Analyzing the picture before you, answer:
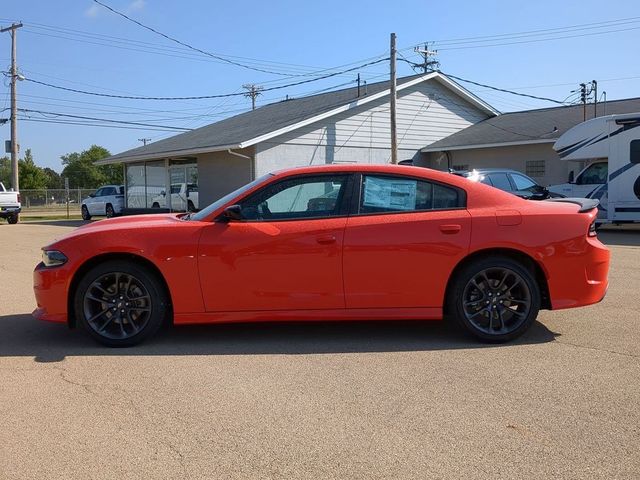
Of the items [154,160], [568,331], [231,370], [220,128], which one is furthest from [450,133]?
[231,370]

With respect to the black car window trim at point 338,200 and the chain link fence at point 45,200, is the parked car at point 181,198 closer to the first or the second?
the black car window trim at point 338,200

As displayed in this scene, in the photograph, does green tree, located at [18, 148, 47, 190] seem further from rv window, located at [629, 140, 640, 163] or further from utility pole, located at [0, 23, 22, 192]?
rv window, located at [629, 140, 640, 163]

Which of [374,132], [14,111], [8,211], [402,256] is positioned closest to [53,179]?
[14,111]

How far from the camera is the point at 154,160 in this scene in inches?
1139

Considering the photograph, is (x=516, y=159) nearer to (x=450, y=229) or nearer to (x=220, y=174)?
(x=220, y=174)

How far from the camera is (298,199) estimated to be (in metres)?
5.61

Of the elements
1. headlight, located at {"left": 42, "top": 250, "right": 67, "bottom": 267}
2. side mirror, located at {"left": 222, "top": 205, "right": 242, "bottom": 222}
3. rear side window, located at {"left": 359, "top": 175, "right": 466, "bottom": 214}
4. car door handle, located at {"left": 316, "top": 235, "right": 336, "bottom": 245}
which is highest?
rear side window, located at {"left": 359, "top": 175, "right": 466, "bottom": 214}

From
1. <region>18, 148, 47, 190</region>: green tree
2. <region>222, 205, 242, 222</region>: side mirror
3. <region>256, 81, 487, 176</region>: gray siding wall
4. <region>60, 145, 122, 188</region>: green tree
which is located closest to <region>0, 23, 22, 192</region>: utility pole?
<region>256, 81, 487, 176</region>: gray siding wall

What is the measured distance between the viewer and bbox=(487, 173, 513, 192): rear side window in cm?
1513

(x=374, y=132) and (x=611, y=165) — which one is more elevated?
(x=374, y=132)

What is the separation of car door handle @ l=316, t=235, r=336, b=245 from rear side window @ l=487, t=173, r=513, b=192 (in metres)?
10.6

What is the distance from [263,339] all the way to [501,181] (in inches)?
433

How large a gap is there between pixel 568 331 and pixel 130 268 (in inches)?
161

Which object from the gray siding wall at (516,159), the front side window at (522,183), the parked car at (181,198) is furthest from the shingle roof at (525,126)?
the parked car at (181,198)
